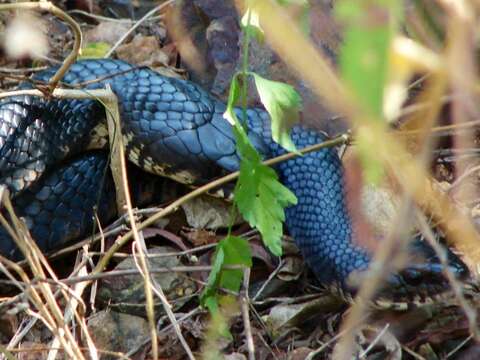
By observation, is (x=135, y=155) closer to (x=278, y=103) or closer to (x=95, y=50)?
(x=95, y=50)

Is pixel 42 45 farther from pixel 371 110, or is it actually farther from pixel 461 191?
pixel 371 110

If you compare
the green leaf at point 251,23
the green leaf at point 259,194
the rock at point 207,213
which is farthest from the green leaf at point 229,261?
the rock at point 207,213

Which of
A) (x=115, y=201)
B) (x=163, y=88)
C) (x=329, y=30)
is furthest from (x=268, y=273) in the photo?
(x=329, y=30)

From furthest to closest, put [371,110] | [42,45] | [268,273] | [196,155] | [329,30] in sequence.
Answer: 1. [42,45]
2. [329,30]
3. [196,155]
4. [268,273]
5. [371,110]

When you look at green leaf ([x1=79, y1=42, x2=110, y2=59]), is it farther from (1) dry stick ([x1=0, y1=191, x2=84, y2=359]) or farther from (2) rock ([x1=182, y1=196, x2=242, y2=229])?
(1) dry stick ([x1=0, y1=191, x2=84, y2=359])

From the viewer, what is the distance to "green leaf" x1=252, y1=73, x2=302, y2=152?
219 centimetres

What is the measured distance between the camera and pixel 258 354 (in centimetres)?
282

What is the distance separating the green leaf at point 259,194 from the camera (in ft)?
7.19

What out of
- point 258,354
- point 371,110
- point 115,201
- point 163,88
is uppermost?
point 371,110

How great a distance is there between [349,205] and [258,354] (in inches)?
27.6

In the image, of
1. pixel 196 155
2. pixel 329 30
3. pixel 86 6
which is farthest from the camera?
pixel 86 6

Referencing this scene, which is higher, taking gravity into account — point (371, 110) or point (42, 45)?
point (371, 110)

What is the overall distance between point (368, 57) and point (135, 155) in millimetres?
2635

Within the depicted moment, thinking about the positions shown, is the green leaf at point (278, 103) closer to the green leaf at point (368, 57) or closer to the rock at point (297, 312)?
the rock at point (297, 312)
